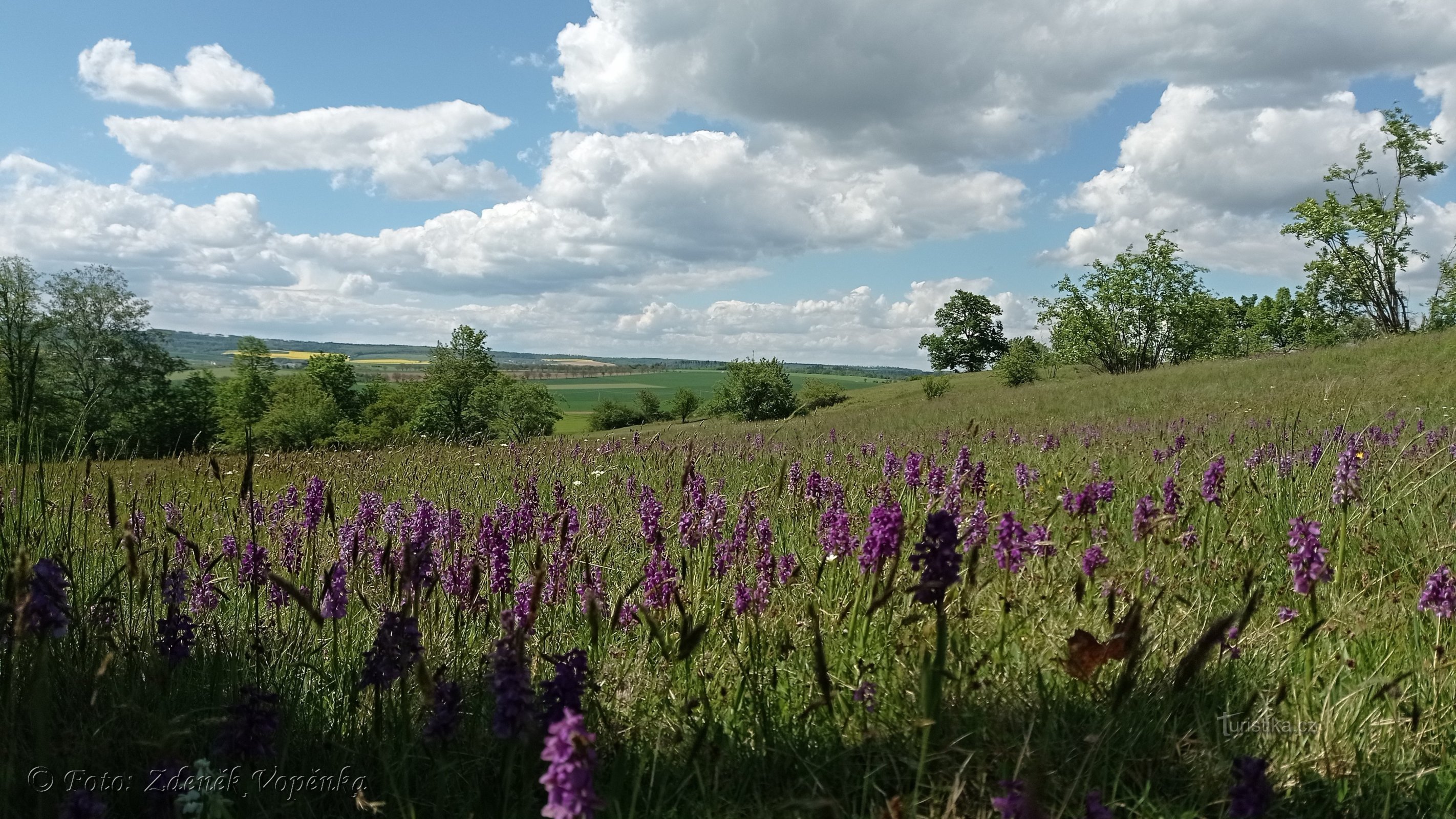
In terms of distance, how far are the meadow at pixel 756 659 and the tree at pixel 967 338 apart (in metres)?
84.5

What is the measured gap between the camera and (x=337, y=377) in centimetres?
7681

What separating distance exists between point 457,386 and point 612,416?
22.3 meters

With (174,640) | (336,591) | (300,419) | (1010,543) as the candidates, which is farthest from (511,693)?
(300,419)

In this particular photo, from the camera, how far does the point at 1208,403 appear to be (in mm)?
17375

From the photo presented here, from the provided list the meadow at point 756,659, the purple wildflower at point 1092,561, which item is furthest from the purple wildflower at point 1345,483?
the purple wildflower at point 1092,561

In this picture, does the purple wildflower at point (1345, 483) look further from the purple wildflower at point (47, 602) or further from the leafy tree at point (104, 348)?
the leafy tree at point (104, 348)

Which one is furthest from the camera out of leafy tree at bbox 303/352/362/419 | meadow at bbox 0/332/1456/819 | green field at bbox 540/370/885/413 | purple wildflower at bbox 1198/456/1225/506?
green field at bbox 540/370/885/413

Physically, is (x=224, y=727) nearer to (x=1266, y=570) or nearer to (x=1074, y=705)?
(x=1074, y=705)

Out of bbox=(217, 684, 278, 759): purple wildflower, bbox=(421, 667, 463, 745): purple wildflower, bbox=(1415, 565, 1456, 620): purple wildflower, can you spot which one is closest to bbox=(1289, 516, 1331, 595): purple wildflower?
bbox=(1415, 565, 1456, 620): purple wildflower

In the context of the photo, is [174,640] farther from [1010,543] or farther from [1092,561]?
[1092,561]

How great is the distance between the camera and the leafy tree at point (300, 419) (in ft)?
188

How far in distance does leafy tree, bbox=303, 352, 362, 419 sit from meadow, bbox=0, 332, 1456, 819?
7562cm

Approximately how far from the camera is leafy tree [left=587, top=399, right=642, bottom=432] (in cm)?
7238

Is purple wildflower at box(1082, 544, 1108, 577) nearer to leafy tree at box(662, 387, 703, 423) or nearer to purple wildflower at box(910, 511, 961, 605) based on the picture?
purple wildflower at box(910, 511, 961, 605)
